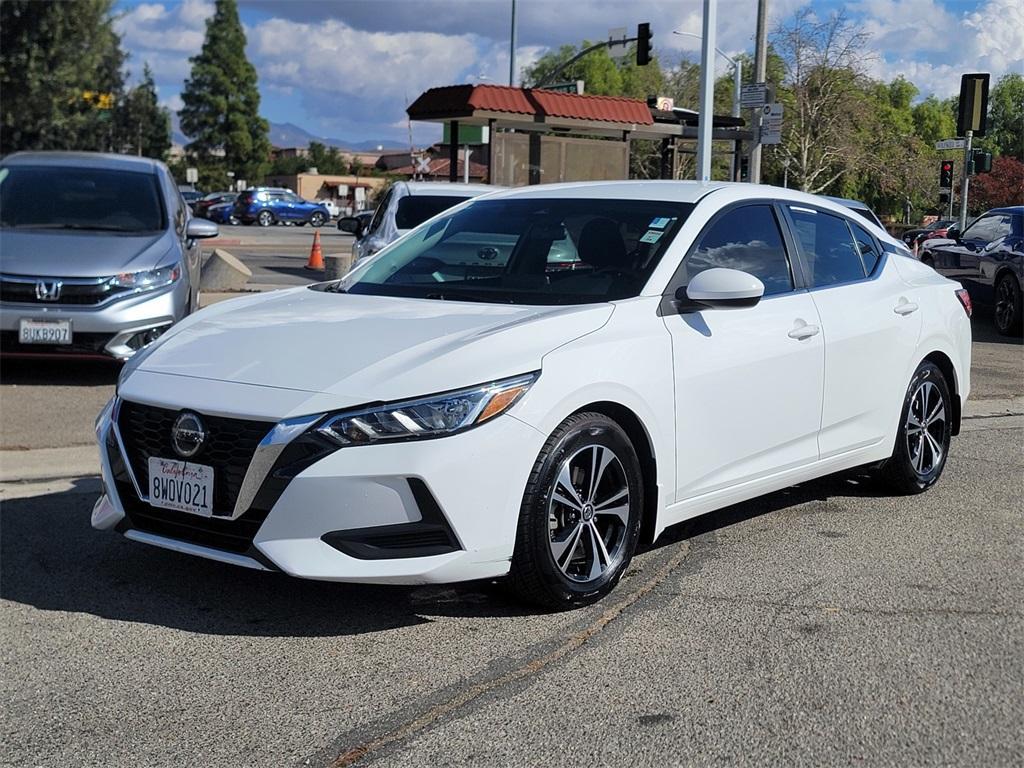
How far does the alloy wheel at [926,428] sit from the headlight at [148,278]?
18.1ft

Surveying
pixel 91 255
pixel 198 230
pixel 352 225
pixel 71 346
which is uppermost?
pixel 198 230

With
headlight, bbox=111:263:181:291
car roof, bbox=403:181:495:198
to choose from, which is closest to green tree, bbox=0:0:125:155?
car roof, bbox=403:181:495:198

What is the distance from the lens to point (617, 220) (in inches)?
201

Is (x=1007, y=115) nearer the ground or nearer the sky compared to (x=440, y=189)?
nearer the sky

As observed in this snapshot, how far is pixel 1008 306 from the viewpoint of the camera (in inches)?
545

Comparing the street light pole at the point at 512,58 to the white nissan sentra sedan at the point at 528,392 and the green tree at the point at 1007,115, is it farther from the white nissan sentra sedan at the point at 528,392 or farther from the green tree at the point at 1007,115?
the white nissan sentra sedan at the point at 528,392

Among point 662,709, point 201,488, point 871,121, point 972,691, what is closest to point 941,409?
point 972,691

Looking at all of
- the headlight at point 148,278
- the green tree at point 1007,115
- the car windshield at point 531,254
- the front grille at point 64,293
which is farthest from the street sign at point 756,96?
the green tree at point 1007,115

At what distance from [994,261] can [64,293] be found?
10468 mm

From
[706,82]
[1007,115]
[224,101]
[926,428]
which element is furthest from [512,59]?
[224,101]

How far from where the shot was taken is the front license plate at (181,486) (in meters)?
4.04

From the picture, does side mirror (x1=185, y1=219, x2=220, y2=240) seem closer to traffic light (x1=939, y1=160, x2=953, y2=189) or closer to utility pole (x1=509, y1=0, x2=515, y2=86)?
traffic light (x1=939, y1=160, x2=953, y2=189)

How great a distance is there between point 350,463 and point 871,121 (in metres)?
44.4

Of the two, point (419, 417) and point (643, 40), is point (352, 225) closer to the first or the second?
point (419, 417)
